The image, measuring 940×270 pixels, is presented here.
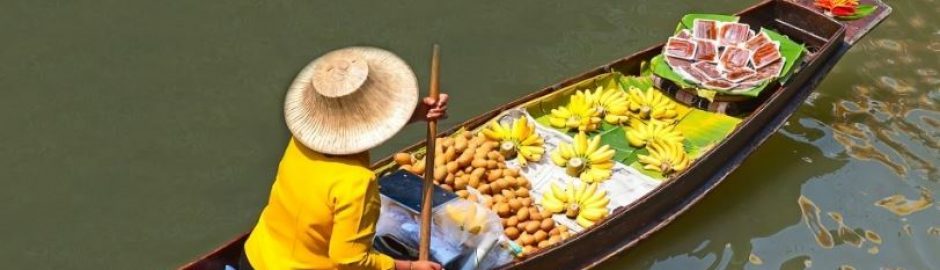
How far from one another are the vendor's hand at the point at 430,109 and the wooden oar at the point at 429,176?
3 cm

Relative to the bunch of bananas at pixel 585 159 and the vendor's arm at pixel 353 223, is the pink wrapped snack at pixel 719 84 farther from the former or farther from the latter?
the vendor's arm at pixel 353 223

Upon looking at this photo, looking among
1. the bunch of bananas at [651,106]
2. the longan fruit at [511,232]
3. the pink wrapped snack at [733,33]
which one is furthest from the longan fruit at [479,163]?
the pink wrapped snack at [733,33]

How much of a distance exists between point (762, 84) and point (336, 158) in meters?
4.42

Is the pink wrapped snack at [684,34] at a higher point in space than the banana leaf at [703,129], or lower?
higher

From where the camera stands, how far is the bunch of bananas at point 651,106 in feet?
24.0

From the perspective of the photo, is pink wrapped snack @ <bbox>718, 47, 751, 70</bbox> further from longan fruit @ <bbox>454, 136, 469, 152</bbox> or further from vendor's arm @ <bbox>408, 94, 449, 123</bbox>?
vendor's arm @ <bbox>408, 94, 449, 123</bbox>

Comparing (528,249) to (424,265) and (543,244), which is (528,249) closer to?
(543,244)

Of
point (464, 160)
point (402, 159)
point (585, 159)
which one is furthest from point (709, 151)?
point (402, 159)

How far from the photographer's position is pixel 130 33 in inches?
353

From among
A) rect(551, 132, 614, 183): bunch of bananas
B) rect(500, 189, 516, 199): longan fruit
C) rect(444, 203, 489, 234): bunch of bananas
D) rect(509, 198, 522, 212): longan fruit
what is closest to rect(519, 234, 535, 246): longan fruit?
rect(509, 198, 522, 212): longan fruit

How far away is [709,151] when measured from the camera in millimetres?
6574

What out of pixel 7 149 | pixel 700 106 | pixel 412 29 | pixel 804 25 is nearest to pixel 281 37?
pixel 412 29

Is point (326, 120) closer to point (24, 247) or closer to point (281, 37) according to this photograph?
point (24, 247)

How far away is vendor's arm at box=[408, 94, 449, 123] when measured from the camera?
4.38 metres
